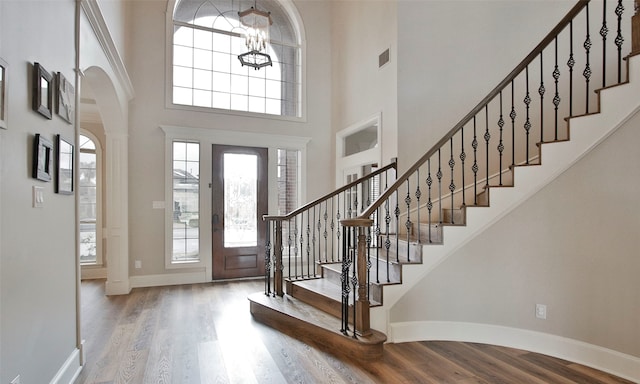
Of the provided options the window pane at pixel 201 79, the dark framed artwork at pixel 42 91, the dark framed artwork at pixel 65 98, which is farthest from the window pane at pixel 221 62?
the dark framed artwork at pixel 42 91

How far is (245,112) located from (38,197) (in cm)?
405

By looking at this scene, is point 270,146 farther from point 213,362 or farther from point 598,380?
point 598,380

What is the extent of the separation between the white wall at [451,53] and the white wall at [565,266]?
1571mm

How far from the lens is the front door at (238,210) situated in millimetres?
5555

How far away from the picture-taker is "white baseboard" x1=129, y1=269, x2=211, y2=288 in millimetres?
5105

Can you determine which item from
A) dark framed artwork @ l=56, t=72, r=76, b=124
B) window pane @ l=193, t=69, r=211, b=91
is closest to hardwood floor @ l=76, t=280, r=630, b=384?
dark framed artwork @ l=56, t=72, r=76, b=124

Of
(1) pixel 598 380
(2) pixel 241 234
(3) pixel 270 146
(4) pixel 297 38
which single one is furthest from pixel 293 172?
(1) pixel 598 380

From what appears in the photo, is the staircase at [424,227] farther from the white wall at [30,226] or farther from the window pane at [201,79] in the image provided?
the window pane at [201,79]

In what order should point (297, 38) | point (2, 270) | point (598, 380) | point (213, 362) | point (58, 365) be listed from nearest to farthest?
1. point (2, 270)
2. point (58, 365)
3. point (598, 380)
4. point (213, 362)
5. point (297, 38)

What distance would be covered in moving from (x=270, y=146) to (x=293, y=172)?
2.00 ft

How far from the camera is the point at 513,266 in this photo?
309 centimetres

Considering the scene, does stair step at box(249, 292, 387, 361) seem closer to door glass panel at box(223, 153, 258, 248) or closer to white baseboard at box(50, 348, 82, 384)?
white baseboard at box(50, 348, 82, 384)

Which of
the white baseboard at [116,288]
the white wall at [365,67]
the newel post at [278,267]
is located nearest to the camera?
the newel post at [278,267]

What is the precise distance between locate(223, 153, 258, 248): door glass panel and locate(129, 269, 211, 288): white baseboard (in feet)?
2.07
